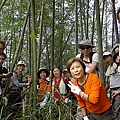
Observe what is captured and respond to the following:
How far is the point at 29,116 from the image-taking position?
7.23ft

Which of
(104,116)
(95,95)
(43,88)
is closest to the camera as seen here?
(95,95)

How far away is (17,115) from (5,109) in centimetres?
16

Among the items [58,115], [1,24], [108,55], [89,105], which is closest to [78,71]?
[89,105]

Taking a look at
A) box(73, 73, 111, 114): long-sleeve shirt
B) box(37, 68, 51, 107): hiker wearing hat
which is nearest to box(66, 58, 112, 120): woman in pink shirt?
box(73, 73, 111, 114): long-sleeve shirt

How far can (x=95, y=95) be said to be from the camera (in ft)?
6.40

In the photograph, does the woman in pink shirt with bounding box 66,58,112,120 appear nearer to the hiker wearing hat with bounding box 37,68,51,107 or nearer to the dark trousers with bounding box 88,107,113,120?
the dark trousers with bounding box 88,107,113,120

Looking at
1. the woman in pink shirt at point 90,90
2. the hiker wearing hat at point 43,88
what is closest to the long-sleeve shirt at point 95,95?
the woman in pink shirt at point 90,90

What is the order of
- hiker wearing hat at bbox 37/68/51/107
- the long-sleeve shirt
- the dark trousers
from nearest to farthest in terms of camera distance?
1. the long-sleeve shirt
2. the dark trousers
3. hiker wearing hat at bbox 37/68/51/107

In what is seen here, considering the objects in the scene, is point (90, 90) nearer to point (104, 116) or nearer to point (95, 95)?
point (95, 95)

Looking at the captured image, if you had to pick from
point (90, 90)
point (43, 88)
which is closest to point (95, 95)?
point (90, 90)

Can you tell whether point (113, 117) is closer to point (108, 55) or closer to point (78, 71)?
point (78, 71)

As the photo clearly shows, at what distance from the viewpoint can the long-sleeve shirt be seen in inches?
77.2

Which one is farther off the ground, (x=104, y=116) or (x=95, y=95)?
(x=95, y=95)

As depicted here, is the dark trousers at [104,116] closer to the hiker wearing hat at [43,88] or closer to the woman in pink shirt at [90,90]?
the woman in pink shirt at [90,90]
